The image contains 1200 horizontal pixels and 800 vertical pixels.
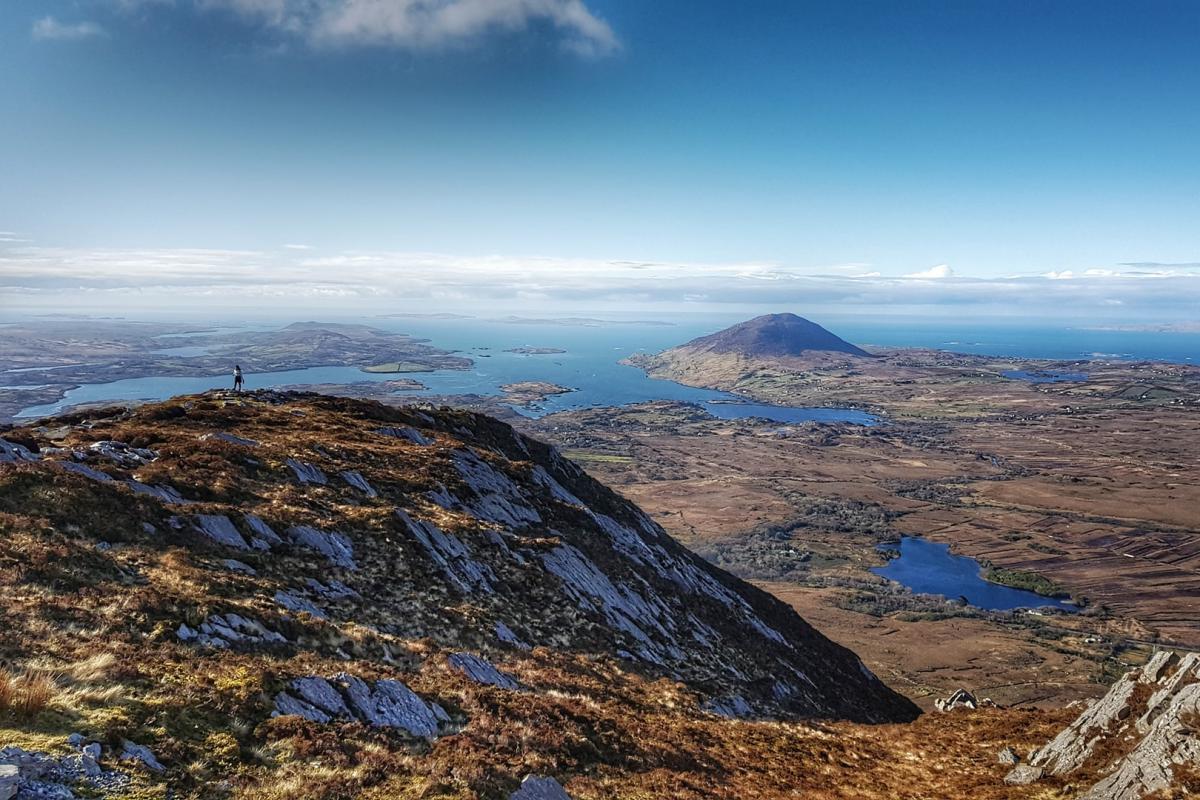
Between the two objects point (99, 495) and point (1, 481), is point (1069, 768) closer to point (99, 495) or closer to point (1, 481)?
point (99, 495)

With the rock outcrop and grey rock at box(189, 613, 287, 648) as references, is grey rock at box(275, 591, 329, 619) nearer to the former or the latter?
grey rock at box(189, 613, 287, 648)

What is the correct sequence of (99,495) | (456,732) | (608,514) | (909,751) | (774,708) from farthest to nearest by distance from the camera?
(608,514)
(774,708)
(99,495)
(909,751)
(456,732)

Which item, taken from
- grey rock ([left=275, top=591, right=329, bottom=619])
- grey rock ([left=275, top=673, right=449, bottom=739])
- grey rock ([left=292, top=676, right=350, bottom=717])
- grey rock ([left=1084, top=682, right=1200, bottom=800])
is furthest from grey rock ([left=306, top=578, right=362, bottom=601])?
grey rock ([left=1084, top=682, right=1200, bottom=800])

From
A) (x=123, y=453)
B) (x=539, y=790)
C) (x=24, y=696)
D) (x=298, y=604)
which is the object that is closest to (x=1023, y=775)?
(x=539, y=790)

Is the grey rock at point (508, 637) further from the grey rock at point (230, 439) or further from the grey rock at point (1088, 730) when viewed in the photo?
the grey rock at point (230, 439)

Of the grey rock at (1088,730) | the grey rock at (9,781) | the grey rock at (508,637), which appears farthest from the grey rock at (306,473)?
the grey rock at (1088,730)

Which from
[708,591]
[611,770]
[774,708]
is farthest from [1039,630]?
[611,770]

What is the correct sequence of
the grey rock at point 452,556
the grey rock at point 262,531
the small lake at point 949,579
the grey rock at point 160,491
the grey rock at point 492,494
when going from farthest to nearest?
the small lake at point 949,579
the grey rock at point 492,494
the grey rock at point 452,556
the grey rock at point 160,491
the grey rock at point 262,531

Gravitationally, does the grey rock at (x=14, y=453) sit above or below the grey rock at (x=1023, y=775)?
above
